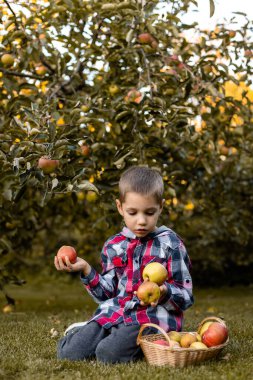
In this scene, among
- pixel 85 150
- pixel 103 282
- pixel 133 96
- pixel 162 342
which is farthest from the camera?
pixel 85 150

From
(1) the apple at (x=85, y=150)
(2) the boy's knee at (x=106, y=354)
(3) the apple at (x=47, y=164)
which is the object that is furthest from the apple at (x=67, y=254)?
(1) the apple at (x=85, y=150)

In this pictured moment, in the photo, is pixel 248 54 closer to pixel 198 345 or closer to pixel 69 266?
pixel 69 266

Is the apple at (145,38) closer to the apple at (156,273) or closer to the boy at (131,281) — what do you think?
the boy at (131,281)

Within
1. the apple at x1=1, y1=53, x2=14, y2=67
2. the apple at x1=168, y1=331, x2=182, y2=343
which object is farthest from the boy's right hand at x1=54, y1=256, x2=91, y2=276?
the apple at x1=1, y1=53, x2=14, y2=67

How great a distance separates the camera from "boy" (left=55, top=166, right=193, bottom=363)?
3143 millimetres

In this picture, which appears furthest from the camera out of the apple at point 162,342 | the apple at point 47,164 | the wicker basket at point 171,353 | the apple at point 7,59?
the apple at point 7,59

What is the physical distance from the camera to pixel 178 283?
324 centimetres

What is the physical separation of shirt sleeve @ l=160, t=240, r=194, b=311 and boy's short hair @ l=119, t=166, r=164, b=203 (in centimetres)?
30

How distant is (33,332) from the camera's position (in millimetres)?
4129

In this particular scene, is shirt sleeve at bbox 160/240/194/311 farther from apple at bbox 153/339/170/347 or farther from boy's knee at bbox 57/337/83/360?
boy's knee at bbox 57/337/83/360

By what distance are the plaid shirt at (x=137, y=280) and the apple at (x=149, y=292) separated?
0.17m

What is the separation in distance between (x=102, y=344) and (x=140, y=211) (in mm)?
635

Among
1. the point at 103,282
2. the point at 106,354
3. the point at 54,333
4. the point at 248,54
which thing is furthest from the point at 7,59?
the point at 106,354

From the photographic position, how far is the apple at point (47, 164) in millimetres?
3635
